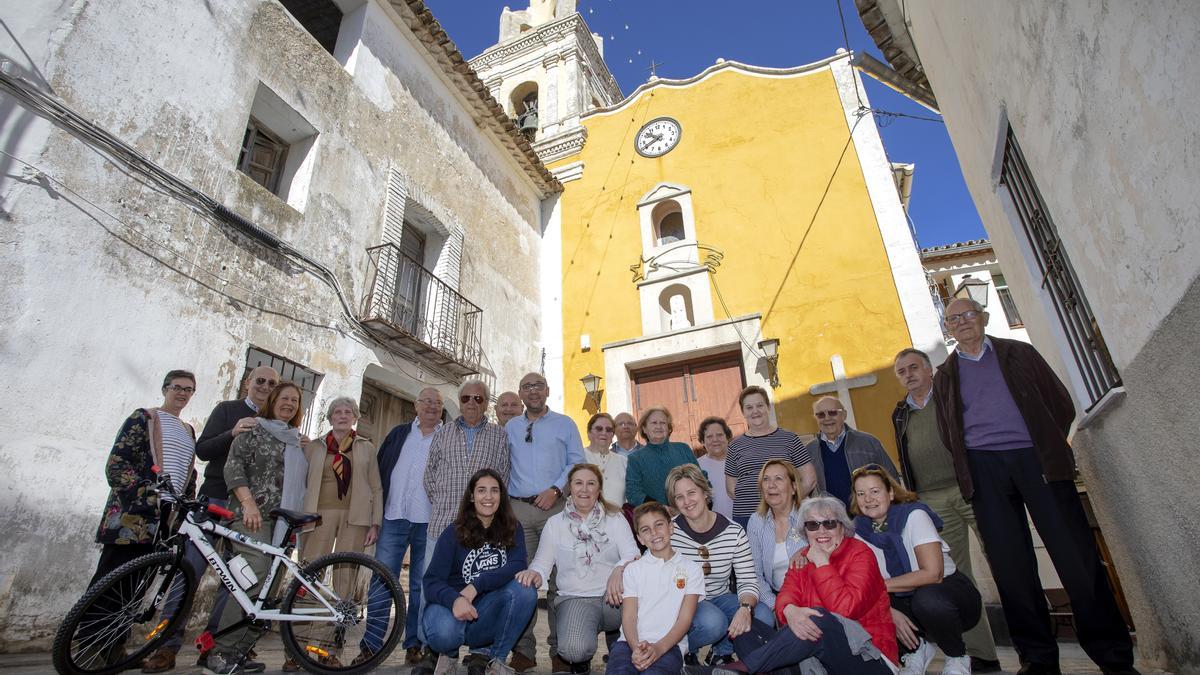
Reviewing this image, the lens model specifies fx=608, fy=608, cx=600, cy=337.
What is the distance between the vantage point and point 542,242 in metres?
11.4

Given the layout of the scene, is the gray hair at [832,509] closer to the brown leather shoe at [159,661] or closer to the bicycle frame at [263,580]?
Result: the bicycle frame at [263,580]

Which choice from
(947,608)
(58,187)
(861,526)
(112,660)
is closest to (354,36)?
(58,187)

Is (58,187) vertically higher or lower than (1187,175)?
higher

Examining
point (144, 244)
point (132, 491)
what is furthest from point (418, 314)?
point (132, 491)

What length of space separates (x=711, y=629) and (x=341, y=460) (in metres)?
2.53

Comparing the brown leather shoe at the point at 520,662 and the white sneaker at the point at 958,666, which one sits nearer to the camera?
the white sneaker at the point at 958,666

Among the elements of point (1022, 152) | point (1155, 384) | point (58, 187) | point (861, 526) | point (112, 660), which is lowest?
point (112, 660)

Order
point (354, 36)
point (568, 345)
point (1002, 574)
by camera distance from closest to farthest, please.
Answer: point (1002, 574)
point (354, 36)
point (568, 345)

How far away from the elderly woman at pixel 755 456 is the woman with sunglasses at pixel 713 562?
21.1 inches

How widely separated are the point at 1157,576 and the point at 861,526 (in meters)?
1.20

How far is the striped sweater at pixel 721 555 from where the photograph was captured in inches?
114

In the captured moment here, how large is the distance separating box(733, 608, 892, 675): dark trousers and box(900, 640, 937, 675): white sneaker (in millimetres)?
307

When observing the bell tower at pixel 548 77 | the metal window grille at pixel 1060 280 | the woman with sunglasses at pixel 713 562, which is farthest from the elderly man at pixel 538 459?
the bell tower at pixel 548 77

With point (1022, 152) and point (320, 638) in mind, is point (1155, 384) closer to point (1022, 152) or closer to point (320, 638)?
point (1022, 152)
